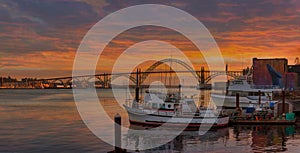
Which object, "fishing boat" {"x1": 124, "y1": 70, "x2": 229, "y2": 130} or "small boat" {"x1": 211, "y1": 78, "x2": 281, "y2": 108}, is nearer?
"fishing boat" {"x1": 124, "y1": 70, "x2": 229, "y2": 130}

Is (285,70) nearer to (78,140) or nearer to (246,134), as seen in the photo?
(246,134)

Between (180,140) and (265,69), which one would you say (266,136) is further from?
(265,69)

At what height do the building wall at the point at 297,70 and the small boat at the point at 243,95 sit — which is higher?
the building wall at the point at 297,70

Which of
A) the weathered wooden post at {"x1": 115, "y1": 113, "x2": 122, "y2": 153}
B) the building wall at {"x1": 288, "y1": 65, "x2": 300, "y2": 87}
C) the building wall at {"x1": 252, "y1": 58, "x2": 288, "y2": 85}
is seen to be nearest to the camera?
the weathered wooden post at {"x1": 115, "y1": 113, "x2": 122, "y2": 153}

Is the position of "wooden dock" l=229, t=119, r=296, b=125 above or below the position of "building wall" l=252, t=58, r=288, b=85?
below

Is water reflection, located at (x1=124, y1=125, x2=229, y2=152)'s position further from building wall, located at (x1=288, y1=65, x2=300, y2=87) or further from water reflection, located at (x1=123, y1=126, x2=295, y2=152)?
building wall, located at (x1=288, y1=65, x2=300, y2=87)

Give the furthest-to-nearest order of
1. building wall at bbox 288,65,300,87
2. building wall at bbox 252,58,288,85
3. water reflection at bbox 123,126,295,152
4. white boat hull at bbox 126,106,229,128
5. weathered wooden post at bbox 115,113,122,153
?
building wall at bbox 288,65,300,87 → building wall at bbox 252,58,288,85 → white boat hull at bbox 126,106,229,128 → water reflection at bbox 123,126,295,152 → weathered wooden post at bbox 115,113,122,153

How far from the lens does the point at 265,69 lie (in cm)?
8031

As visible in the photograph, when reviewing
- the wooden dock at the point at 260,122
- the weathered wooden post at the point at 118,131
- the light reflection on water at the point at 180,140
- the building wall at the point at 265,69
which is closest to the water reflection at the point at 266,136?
the light reflection on water at the point at 180,140

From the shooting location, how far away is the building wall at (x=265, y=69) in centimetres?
7962

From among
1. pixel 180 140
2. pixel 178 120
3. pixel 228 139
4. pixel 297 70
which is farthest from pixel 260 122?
pixel 297 70

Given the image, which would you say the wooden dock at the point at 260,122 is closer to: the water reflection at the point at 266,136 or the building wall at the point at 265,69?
the water reflection at the point at 266,136

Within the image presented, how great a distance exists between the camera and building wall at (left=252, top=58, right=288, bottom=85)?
79625 millimetres

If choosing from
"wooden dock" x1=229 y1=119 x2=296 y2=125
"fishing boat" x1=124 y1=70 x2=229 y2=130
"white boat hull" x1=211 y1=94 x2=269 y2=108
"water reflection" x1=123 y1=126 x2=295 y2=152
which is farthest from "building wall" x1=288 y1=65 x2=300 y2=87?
"fishing boat" x1=124 y1=70 x2=229 y2=130
